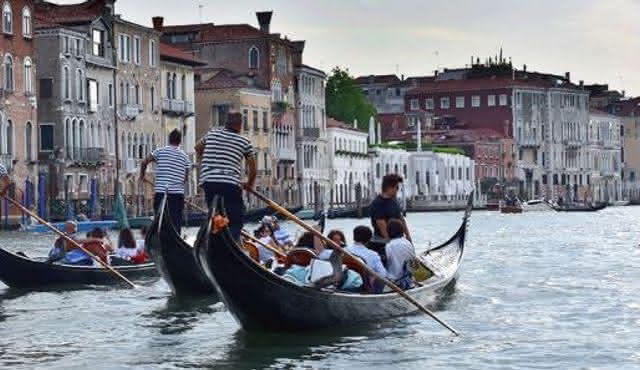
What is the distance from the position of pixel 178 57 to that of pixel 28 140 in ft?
30.1

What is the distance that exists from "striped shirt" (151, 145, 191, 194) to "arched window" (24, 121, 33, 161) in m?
24.7

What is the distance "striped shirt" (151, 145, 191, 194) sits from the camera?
11969 millimetres

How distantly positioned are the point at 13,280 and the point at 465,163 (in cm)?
5551

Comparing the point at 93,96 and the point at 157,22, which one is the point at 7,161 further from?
the point at 157,22

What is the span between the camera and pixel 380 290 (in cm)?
1055

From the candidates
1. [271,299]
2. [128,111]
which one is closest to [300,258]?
[271,299]

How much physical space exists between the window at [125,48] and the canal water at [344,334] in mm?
27091

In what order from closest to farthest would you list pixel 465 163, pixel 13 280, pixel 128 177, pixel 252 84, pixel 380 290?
pixel 380 290 < pixel 13 280 < pixel 128 177 < pixel 252 84 < pixel 465 163

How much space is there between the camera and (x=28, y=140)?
120 feet

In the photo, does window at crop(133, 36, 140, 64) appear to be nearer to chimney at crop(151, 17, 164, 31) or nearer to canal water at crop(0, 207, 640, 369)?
chimney at crop(151, 17, 164, 31)

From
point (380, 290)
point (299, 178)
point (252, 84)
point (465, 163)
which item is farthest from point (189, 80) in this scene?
point (380, 290)

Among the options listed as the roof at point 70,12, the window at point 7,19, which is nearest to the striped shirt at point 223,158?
the window at point 7,19

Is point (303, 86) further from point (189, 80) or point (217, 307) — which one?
point (217, 307)

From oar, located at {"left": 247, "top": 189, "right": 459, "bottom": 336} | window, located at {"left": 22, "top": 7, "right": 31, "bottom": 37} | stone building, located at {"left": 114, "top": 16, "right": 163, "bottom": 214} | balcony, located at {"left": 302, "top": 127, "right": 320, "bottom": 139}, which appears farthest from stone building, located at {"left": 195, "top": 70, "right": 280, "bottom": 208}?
oar, located at {"left": 247, "top": 189, "right": 459, "bottom": 336}
